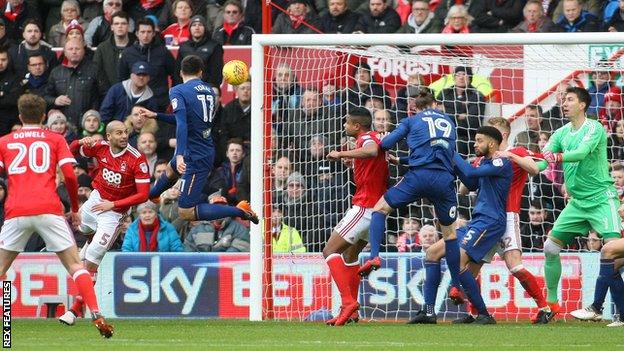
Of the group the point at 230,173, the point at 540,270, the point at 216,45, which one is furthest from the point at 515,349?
the point at 216,45

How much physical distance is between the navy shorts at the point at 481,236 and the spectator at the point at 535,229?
225 cm

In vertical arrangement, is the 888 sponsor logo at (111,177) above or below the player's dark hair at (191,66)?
below

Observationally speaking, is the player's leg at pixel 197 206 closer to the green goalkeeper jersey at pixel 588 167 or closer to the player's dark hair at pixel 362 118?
the player's dark hair at pixel 362 118

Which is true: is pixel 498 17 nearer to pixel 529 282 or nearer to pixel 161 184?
pixel 529 282

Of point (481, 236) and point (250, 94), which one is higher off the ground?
point (250, 94)

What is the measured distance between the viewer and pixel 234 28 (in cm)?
2019

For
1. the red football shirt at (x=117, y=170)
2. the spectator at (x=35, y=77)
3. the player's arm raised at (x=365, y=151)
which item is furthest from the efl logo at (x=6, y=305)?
the spectator at (x=35, y=77)

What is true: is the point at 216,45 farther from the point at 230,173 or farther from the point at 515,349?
the point at 515,349

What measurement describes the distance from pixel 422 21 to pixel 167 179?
6034 mm

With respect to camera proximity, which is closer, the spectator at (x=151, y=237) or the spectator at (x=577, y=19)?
the spectator at (x=151, y=237)

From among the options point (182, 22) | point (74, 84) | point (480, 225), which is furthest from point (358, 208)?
point (182, 22)

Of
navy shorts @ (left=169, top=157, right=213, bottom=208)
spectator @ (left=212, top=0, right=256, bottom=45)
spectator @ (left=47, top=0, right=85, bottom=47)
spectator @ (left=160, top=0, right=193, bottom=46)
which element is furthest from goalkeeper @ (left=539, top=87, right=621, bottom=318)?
spectator @ (left=47, top=0, right=85, bottom=47)

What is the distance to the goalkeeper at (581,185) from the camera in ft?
45.8

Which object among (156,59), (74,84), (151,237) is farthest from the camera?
(74,84)
